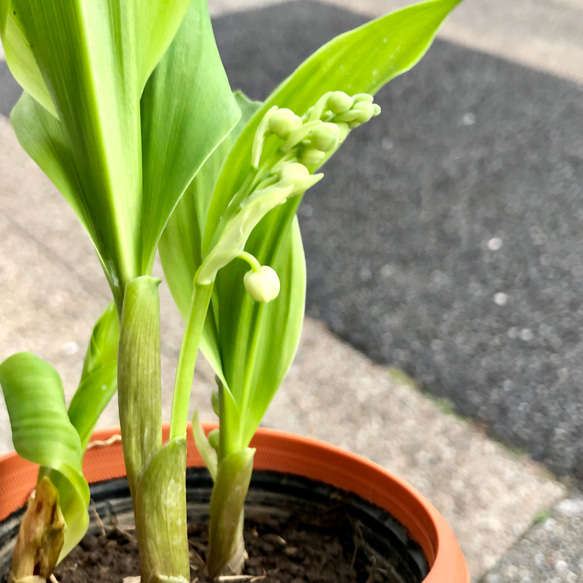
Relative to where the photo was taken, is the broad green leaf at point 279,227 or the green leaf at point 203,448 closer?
the broad green leaf at point 279,227

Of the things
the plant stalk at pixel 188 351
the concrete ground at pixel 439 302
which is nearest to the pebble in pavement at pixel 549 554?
the concrete ground at pixel 439 302

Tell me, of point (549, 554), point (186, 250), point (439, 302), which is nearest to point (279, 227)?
point (186, 250)

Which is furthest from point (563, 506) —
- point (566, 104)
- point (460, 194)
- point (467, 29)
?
point (467, 29)

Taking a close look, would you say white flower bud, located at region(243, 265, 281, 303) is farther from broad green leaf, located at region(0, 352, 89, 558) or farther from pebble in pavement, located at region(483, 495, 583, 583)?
pebble in pavement, located at region(483, 495, 583, 583)

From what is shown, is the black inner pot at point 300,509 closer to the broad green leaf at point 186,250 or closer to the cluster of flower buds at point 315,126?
the broad green leaf at point 186,250

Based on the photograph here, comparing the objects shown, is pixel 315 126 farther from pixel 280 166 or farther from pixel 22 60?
pixel 22 60

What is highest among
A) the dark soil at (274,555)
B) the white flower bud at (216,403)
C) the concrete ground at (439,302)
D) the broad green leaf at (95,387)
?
the broad green leaf at (95,387)

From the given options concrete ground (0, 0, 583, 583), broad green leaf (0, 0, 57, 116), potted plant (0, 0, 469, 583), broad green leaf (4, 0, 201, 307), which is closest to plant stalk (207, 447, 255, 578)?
potted plant (0, 0, 469, 583)
